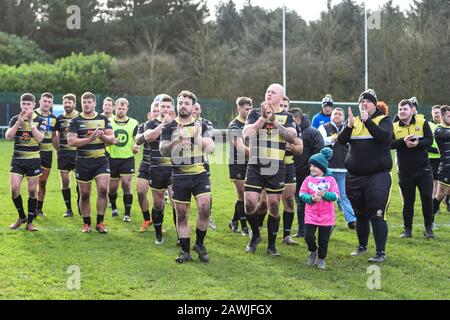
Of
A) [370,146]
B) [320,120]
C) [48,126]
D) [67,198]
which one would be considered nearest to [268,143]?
[370,146]

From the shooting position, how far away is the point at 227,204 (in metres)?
13.9

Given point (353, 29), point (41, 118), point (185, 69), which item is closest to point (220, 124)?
point (185, 69)

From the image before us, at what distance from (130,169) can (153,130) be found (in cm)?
292

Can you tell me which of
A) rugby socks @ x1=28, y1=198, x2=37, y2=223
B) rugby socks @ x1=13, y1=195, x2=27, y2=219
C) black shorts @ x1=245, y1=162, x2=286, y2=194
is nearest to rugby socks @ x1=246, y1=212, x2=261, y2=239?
black shorts @ x1=245, y1=162, x2=286, y2=194

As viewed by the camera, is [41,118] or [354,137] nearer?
[354,137]

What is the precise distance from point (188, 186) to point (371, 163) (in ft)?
7.93

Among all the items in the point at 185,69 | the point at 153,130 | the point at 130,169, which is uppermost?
the point at 185,69

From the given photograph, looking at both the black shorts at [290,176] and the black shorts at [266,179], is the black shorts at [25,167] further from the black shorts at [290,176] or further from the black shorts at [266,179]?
the black shorts at [290,176]

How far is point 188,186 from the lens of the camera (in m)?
8.23

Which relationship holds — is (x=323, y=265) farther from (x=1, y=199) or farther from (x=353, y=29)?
(x=353, y=29)

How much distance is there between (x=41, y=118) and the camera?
37.5ft

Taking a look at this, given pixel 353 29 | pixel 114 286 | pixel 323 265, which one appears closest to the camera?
pixel 114 286
